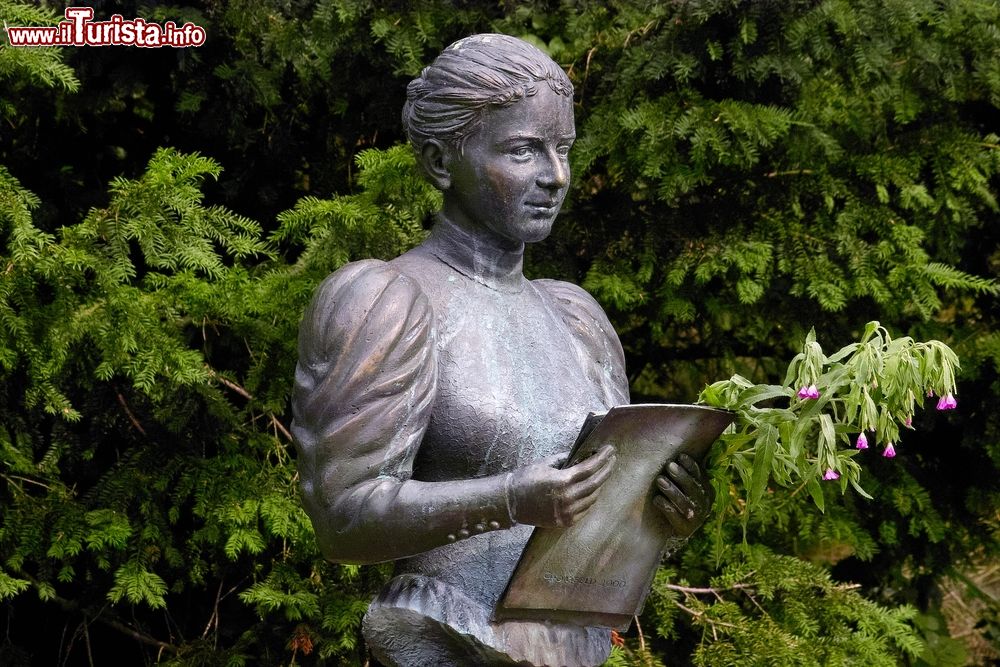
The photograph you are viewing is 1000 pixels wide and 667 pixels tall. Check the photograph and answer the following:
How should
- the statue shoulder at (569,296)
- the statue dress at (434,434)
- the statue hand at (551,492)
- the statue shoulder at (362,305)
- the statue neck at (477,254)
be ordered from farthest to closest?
the statue shoulder at (569,296), the statue neck at (477,254), the statue shoulder at (362,305), the statue dress at (434,434), the statue hand at (551,492)

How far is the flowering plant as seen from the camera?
2928 millimetres

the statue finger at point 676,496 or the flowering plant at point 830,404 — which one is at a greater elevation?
the flowering plant at point 830,404

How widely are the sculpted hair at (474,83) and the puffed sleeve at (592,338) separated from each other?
477mm

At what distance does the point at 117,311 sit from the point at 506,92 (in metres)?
2.25

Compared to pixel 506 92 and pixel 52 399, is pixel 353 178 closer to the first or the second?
pixel 52 399

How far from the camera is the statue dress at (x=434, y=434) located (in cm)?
297

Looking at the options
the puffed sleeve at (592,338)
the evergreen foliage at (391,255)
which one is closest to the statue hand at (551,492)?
the puffed sleeve at (592,338)

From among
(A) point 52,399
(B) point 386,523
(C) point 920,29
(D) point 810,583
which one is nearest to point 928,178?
(C) point 920,29

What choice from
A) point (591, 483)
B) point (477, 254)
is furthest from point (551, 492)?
point (477, 254)

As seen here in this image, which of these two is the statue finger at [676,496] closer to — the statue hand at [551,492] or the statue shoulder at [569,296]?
the statue hand at [551,492]

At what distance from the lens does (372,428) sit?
299 cm

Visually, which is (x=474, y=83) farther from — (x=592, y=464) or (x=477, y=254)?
(x=592, y=464)

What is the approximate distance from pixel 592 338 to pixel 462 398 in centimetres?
51

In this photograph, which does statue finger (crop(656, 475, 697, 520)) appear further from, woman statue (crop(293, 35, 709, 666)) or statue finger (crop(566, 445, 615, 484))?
statue finger (crop(566, 445, 615, 484))
